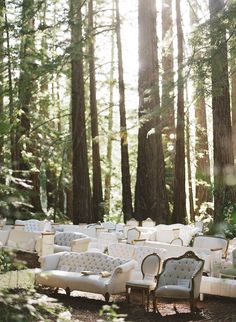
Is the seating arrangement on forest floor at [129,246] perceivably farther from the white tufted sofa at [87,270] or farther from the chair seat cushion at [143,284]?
the chair seat cushion at [143,284]

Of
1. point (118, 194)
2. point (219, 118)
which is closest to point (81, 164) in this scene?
point (219, 118)

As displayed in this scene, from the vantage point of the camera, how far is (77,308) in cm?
1034

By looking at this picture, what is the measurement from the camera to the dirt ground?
9573 mm

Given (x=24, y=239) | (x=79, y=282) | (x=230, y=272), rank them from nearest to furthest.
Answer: (x=230, y=272) < (x=79, y=282) < (x=24, y=239)

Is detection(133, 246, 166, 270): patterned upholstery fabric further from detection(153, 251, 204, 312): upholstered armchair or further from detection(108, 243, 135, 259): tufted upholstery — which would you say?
detection(153, 251, 204, 312): upholstered armchair

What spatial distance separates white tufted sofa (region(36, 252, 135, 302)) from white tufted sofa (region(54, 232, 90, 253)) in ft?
6.55

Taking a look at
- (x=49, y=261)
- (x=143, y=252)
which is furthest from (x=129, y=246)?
(x=49, y=261)

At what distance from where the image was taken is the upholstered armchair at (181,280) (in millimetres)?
9898

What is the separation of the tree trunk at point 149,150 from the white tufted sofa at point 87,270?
20.8 ft

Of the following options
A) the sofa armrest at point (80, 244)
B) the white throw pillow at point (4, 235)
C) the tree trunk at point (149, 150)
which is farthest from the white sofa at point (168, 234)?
the white throw pillow at point (4, 235)

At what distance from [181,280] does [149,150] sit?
8.50 meters

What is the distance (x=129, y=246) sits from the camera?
12727 millimetres

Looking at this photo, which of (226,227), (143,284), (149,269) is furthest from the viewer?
(226,227)

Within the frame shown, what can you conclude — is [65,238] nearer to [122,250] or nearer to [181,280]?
[122,250]
